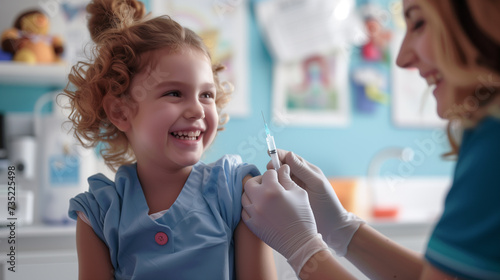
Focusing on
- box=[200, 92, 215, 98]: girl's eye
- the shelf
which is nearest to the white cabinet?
the shelf

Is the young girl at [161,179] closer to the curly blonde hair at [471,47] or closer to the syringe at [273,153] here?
the syringe at [273,153]

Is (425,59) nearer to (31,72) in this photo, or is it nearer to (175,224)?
(175,224)

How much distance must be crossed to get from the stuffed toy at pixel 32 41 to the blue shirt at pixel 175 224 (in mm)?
1141

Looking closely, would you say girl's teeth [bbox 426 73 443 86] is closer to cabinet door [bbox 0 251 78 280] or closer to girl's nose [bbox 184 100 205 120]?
girl's nose [bbox 184 100 205 120]

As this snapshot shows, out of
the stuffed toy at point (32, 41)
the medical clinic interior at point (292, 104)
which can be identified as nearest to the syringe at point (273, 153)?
the medical clinic interior at point (292, 104)

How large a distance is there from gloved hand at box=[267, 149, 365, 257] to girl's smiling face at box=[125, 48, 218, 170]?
6.9 inches

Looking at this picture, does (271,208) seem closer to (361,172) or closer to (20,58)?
(20,58)

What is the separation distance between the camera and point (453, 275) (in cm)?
54

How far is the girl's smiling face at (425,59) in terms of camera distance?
24.4 inches

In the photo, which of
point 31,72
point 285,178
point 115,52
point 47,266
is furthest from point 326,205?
point 31,72

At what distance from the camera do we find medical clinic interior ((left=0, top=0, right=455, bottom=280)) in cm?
179

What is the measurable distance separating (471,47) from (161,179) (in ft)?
2.07

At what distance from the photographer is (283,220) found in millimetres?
816

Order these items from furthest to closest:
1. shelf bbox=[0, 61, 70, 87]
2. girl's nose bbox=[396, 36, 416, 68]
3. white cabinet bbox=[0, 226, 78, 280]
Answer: shelf bbox=[0, 61, 70, 87] < white cabinet bbox=[0, 226, 78, 280] < girl's nose bbox=[396, 36, 416, 68]
